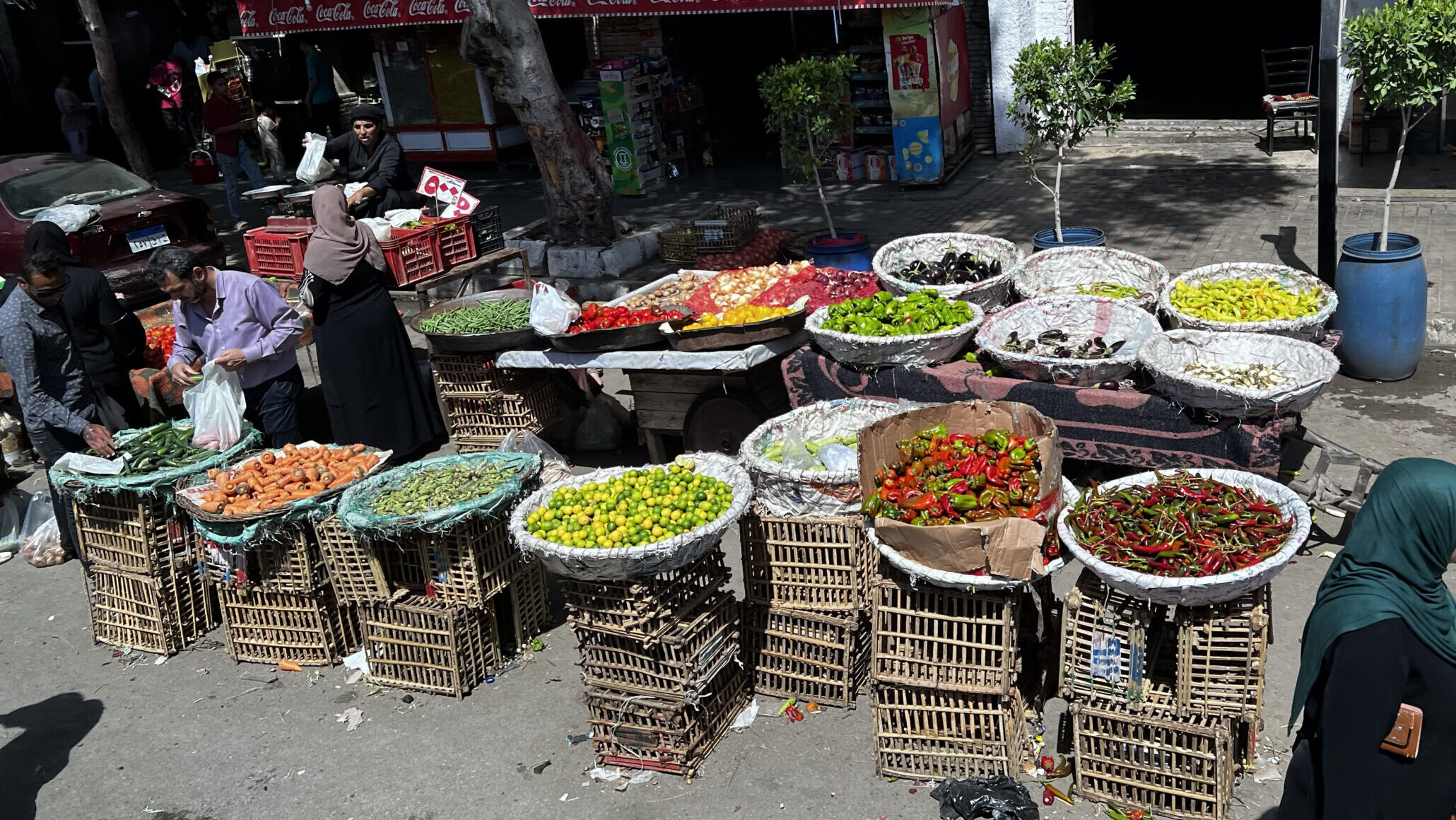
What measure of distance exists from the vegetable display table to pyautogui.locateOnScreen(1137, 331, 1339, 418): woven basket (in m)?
0.12

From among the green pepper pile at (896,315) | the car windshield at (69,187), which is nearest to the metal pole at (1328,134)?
the green pepper pile at (896,315)

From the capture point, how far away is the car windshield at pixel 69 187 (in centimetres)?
1215

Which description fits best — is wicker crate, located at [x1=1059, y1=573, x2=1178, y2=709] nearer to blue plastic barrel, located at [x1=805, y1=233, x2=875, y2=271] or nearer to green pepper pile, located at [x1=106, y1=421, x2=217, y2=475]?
green pepper pile, located at [x1=106, y1=421, x2=217, y2=475]

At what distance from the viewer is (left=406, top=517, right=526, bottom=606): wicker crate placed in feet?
19.3

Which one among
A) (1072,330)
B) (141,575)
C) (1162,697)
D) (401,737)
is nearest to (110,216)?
(141,575)

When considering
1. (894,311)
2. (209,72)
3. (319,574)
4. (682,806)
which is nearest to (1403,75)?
(894,311)

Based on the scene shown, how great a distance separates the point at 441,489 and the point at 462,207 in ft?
14.8

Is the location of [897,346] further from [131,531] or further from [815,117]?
[131,531]

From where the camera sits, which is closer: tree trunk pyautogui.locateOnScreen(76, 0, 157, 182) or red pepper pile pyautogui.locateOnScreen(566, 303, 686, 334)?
red pepper pile pyautogui.locateOnScreen(566, 303, 686, 334)

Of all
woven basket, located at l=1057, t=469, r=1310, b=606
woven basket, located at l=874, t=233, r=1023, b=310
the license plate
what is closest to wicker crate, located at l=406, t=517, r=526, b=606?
woven basket, located at l=1057, t=469, r=1310, b=606

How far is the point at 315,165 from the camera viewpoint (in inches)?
407

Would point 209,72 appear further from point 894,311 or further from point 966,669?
point 966,669

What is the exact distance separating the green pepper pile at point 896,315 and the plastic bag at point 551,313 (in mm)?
1695

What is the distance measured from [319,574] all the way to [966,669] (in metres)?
3.60
